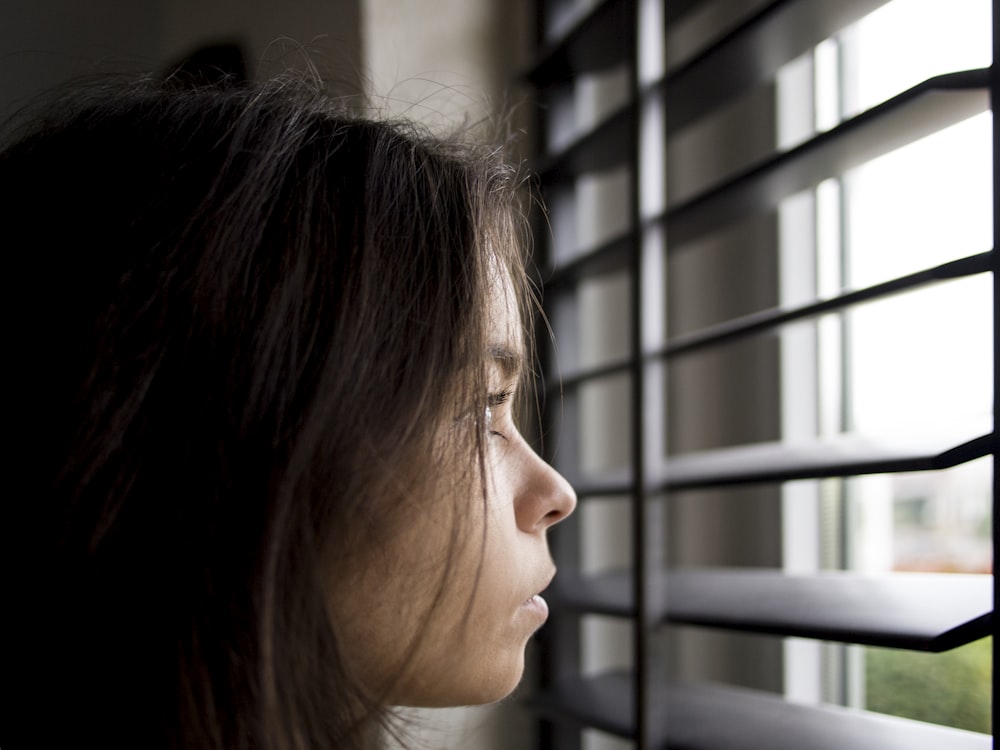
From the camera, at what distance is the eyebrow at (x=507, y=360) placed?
2.13 ft

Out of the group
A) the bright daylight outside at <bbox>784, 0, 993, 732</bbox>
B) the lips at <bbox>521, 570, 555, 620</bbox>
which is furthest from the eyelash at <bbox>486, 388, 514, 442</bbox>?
the bright daylight outside at <bbox>784, 0, 993, 732</bbox>

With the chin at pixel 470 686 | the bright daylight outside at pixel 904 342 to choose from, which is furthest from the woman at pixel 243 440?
the bright daylight outside at pixel 904 342

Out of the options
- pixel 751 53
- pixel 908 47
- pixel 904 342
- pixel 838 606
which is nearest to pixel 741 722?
pixel 838 606

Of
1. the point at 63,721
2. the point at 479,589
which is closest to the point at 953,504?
the point at 479,589

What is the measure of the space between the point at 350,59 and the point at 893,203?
57cm

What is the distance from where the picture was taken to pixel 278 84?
0.72 metres

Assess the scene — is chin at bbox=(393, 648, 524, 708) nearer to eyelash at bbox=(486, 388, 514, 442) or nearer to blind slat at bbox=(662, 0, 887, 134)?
eyelash at bbox=(486, 388, 514, 442)

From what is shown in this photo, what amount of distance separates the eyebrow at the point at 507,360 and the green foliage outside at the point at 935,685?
42cm

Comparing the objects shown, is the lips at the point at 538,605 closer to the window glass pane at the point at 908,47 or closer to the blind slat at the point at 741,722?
the blind slat at the point at 741,722

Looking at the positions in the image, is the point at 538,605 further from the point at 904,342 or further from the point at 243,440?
the point at 904,342

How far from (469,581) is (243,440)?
0.18m

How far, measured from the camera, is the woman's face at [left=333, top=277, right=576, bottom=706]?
62 cm

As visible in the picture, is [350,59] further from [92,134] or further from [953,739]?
[953,739]

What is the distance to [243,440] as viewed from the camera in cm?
57
